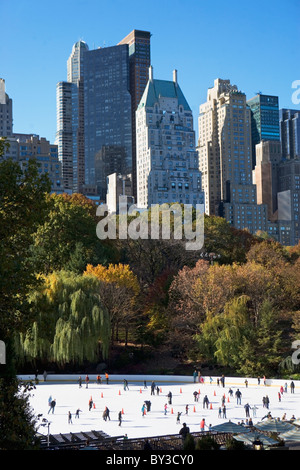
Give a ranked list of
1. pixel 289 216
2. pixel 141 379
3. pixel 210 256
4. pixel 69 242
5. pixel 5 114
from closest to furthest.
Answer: pixel 141 379
pixel 69 242
pixel 210 256
pixel 5 114
pixel 289 216

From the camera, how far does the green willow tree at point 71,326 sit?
46.0 metres

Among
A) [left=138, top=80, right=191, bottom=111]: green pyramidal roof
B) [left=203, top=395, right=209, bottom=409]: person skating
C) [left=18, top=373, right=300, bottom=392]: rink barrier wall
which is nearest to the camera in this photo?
[left=203, top=395, right=209, bottom=409]: person skating

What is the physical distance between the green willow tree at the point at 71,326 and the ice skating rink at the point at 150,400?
1905 mm

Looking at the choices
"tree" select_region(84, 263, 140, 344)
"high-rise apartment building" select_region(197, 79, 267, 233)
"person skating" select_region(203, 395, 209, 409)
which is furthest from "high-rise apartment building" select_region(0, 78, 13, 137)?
"person skating" select_region(203, 395, 209, 409)

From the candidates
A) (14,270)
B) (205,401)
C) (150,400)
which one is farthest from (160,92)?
(14,270)

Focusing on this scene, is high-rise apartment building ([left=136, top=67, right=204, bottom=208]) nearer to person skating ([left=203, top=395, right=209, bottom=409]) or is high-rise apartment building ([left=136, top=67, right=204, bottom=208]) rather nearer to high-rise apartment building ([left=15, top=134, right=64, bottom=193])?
high-rise apartment building ([left=15, top=134, right=64, bottom=193])

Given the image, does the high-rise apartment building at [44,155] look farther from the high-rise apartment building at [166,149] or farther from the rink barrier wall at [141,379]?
the rink barrier wall at [141,379]

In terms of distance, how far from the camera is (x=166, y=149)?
540 ft

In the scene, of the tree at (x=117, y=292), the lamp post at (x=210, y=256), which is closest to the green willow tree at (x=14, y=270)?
the tree at (x=117, y=292)

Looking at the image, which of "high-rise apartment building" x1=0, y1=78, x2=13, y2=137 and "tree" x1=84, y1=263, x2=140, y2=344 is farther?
"high-rise apartment building" x1=0, y1=78, x2=13, y2=137

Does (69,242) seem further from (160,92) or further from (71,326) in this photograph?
(160,92)

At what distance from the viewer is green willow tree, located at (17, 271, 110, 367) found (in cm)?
4600

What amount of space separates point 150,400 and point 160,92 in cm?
13964

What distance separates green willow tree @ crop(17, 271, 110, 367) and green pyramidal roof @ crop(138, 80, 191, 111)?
403ft
